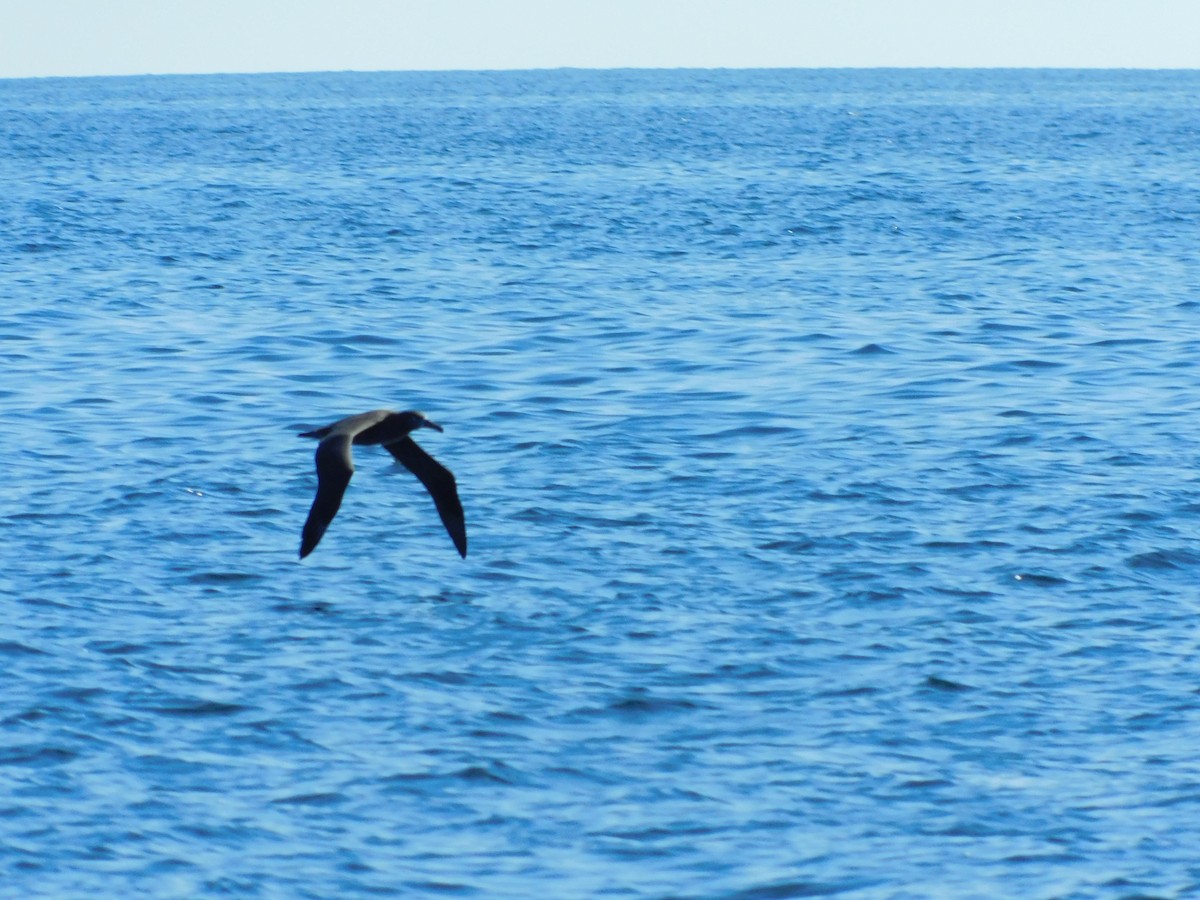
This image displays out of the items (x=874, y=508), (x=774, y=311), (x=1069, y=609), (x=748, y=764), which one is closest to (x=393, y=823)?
(x=748, y=764)

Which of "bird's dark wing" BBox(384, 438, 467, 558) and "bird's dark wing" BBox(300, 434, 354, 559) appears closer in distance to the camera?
"bird's dark wing" BBox(300, 434, 354, 559)

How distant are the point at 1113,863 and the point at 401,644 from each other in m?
5.52

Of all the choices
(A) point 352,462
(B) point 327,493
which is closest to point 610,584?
(A) point 352,462

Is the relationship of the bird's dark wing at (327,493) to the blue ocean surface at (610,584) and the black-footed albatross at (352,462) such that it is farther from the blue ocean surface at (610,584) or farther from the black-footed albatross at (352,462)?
the blue ocean surface at (610,584)

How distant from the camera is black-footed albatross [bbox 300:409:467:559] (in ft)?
36.2

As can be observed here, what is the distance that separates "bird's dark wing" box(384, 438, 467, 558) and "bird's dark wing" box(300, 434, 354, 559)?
178cm

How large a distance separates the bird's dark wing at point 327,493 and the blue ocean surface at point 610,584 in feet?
4.31

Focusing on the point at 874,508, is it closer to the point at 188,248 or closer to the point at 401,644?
the point at 401,644

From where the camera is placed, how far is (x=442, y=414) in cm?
2064

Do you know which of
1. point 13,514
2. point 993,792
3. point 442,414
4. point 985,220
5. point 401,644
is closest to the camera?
point 993,792

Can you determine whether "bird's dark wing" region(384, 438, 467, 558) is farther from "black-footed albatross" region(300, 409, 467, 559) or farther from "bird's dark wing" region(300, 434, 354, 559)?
"bird's dark wing" region(300, 434, 354, 559)

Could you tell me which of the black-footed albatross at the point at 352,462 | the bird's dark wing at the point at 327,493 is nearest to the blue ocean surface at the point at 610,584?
the black-footed albatross at the point at 352,462

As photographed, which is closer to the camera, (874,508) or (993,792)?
(993,792)

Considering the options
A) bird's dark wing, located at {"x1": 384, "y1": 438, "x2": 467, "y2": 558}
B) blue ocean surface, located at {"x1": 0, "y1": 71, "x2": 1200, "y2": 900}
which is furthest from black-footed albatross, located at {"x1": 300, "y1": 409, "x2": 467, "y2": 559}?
blue ocean surface, located at {"x1": 0, "y1": 71, "x2": 1200, "y2": 900}
